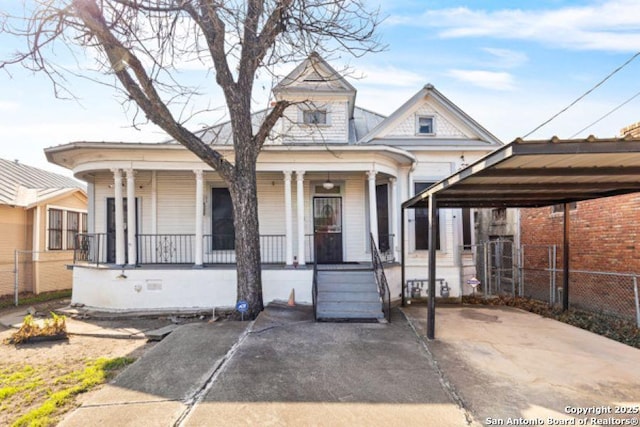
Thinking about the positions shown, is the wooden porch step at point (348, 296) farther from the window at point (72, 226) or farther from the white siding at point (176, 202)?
the window at point (72, 226)

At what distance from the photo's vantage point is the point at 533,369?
4.34 meters

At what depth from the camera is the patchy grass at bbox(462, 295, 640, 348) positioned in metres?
5.97

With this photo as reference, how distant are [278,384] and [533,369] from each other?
3.09 m

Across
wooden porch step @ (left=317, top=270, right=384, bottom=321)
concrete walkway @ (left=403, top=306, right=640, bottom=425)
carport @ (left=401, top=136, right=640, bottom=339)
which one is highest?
carport @ (left=401, top=136, right=640, bottom=339)

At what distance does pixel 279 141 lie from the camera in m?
9.79

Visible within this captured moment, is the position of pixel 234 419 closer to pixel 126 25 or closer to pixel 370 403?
pixel 370 403

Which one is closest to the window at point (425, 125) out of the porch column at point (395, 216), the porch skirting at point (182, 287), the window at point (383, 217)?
the porch column at point (395, 216)

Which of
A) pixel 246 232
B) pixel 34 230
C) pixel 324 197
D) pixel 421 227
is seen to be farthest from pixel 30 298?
pixel 421 227

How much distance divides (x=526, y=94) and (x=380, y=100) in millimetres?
4029

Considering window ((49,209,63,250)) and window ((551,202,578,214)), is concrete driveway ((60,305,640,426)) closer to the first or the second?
window ((551,202,578,214))

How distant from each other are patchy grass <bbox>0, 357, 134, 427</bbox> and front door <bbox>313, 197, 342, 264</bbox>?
18.1 feet

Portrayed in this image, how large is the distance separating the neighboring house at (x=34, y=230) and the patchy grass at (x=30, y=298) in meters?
0.27

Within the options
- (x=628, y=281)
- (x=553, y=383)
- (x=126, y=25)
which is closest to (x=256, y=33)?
(x=126, y=25)

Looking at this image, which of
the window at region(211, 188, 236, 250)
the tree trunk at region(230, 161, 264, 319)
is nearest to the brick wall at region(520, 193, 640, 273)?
the tree trunk at region(230, 161, 264, 319)
